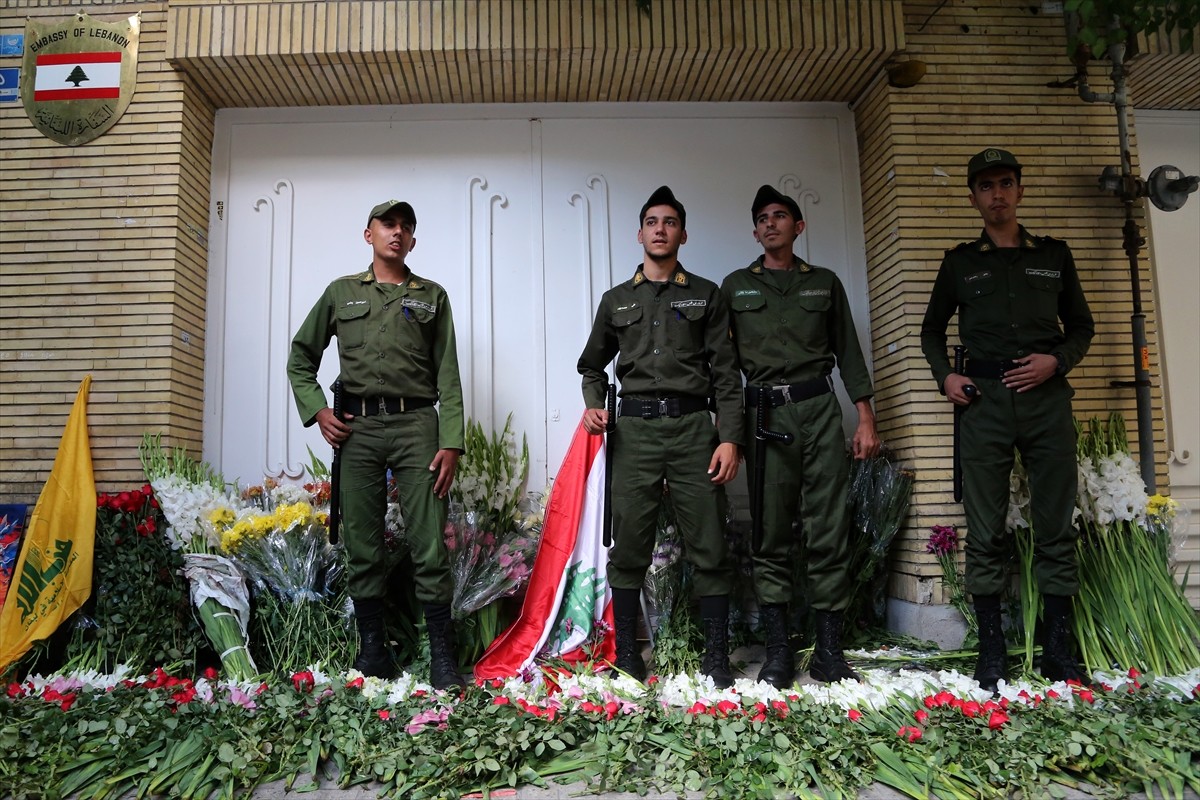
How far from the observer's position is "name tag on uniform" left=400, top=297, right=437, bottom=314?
3.32 meters

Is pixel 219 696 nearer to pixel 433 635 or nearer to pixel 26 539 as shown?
pixel 433 635

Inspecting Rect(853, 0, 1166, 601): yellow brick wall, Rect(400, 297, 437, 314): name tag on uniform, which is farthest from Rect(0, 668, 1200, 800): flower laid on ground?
Rect(400, 297, 437, 314): name tag on uniform

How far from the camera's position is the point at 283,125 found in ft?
14.5

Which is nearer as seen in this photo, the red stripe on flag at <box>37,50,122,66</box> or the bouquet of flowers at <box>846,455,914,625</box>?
the bouquet of flowers at <box>846,455,914,625</box>

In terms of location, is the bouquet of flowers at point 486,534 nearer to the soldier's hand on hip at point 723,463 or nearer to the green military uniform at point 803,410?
the soldier's hand on hip at point 723,463

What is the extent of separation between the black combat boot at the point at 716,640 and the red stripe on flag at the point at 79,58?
14.0 feet

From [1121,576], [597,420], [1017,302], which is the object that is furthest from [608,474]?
[1121,576]

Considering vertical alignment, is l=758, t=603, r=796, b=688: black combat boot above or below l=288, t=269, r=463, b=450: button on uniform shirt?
below

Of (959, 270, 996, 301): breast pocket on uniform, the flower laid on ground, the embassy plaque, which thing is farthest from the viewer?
the embassy plaque

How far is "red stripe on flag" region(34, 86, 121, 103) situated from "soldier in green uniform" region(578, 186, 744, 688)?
3077 millimetres

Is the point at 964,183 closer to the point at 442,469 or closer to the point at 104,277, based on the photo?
the point at 442,469

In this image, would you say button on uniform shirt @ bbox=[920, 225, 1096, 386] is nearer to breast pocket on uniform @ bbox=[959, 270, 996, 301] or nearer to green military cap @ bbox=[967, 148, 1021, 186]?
breast pocket on uniform @ bbox=[959, 270, 996, 301]

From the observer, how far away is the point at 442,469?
3156mm

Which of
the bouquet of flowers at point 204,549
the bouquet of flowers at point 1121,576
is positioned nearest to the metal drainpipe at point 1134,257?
the bouquet of flowers at point 1121,576
